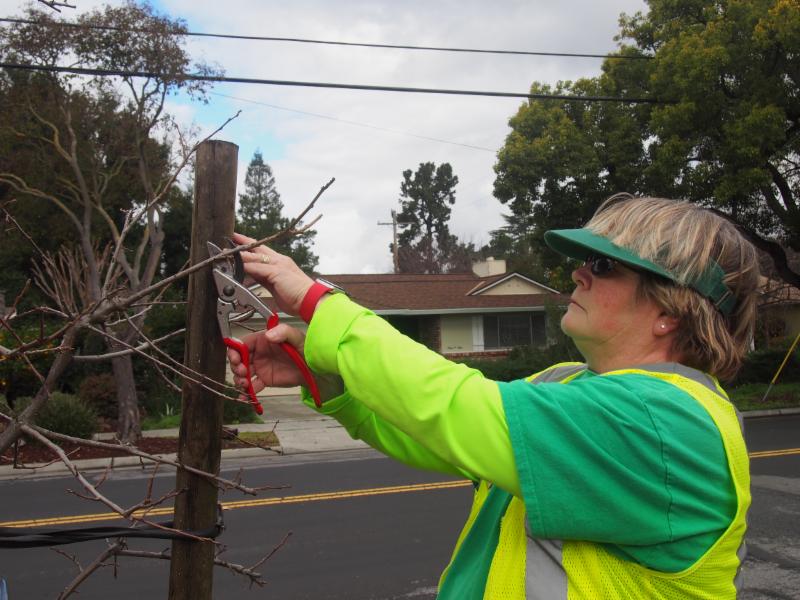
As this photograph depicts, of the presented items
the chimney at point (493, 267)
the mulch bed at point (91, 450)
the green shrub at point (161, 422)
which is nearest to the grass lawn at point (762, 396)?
the chimney at point (493, 267)

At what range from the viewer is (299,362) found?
1740 mm

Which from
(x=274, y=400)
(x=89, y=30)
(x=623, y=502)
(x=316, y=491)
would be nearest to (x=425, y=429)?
(x=623, y=502)

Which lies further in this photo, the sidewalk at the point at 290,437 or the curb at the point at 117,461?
the sidewalk at the point at 290,437

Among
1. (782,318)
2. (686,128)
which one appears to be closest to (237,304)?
(686,128)

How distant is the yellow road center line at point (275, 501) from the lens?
7.63 meters

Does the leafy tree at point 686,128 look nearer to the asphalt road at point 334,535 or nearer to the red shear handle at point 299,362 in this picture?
the asphalt road at point 334,535

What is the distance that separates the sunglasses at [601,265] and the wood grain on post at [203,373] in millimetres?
911

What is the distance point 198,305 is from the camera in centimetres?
193

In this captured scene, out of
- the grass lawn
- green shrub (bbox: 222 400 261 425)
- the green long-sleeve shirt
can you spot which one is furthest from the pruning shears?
the grass lawn

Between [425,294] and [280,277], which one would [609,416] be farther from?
[425,294]

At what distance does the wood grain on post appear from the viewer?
1923 millimetres

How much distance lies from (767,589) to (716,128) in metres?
13.0

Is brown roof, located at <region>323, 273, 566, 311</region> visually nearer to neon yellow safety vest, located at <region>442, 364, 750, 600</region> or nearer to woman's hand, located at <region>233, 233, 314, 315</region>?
woman's hand, located at <region>233, 233, 314, 315</region>

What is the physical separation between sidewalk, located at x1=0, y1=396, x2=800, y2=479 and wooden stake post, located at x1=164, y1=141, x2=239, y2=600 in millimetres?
7125
